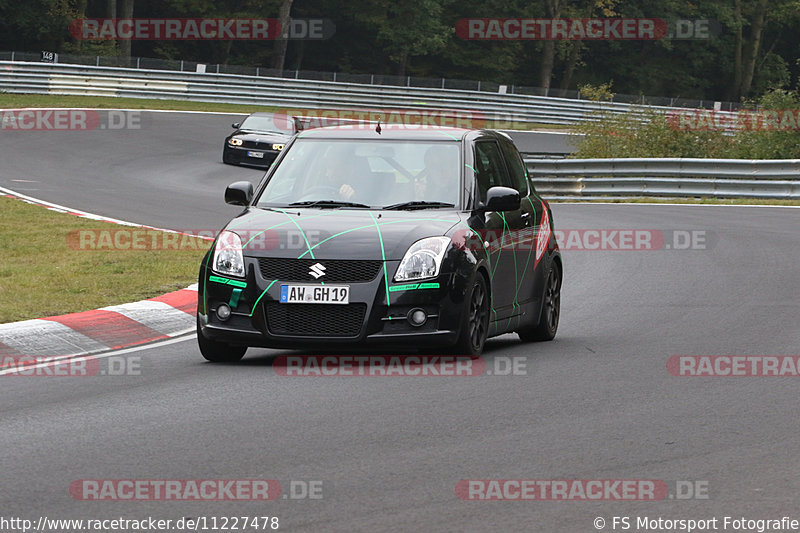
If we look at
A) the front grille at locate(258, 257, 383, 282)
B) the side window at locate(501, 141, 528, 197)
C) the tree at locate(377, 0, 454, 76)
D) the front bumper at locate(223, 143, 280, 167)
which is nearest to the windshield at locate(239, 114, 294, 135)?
the front bumper at locate(223, 143, 280, 167)

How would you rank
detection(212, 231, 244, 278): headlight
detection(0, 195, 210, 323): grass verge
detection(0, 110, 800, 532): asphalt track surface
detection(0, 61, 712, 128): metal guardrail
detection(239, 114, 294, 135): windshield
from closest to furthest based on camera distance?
detection(0, 110, 800, 532): asphalt track surface → detection(212, 231, 244, 278): headlight → detection(0, 195, 210, 323): grass verge → detection(239, 114, 294, 135): windshield → detection(0, 61, 712, 128): metal guardrail

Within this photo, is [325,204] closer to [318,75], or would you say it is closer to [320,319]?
[320,319]

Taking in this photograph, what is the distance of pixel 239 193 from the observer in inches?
396

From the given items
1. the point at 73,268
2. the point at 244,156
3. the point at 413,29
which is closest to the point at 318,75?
the point at 413,29

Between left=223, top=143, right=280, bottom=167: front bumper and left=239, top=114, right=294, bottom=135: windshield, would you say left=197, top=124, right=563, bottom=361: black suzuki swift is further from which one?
left=239, top=114, right=294, bottom=135: windshield

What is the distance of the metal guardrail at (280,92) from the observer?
167ft

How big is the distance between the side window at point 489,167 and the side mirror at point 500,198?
0.28 metres

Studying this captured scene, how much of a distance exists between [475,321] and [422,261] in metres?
0.70

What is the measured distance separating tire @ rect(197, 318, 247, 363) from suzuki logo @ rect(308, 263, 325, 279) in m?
0.97

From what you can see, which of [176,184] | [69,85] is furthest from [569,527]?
[69,85]

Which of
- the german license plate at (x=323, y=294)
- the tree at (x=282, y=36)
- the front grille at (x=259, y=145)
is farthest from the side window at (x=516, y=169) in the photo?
the tree at (x=282, y=36)

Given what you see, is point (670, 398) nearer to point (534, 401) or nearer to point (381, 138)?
point (534, 401)

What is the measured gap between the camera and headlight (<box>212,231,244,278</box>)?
928cm

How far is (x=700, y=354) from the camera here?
1003 centimetres
